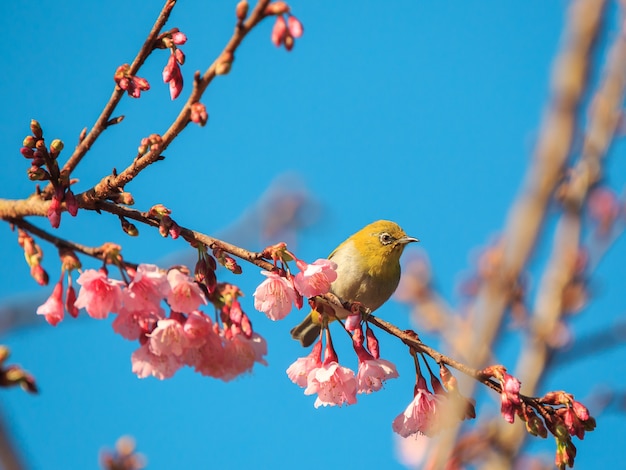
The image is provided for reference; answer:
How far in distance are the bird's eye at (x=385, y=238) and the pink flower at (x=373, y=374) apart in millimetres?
2594

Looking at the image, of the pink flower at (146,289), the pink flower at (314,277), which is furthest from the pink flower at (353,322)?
the pink flower at (146,289)

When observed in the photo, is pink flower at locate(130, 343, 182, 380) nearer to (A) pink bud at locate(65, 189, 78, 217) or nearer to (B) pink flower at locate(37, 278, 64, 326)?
(B) pink flower at locate(37, 278, 64, 326)

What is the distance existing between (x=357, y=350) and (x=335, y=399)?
0.82ft

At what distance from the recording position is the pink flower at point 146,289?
9.56 feet

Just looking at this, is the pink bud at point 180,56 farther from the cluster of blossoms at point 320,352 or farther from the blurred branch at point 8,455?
the blurred branch at point 8,455

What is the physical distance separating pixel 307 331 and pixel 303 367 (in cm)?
240

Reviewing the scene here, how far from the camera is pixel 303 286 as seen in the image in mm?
3193

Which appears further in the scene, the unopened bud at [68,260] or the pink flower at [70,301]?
the pink flower at [70,301]

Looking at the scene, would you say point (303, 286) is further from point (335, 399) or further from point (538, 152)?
point (538, 152)

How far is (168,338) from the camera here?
10.1 feet

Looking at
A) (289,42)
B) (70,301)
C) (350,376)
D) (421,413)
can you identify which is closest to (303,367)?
(350,376)

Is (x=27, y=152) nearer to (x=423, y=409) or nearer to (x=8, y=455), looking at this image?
(x=8, y=455)

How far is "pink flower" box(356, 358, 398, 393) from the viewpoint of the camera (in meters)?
3.36

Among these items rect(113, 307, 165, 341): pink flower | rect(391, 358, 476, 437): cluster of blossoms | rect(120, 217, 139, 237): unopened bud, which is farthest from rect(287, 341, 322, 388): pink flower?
rect(120, 217, 139, 237): unopened bud
